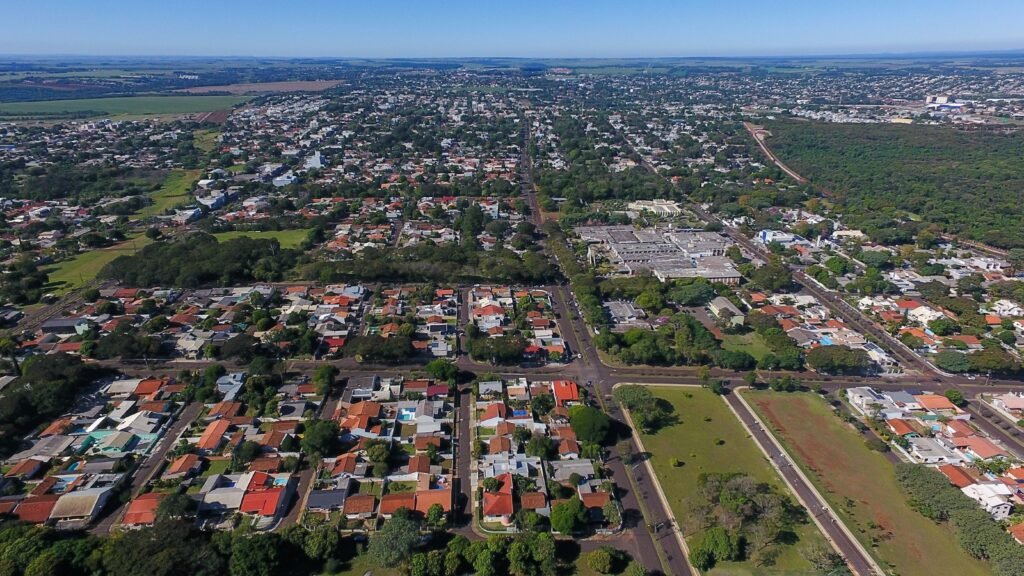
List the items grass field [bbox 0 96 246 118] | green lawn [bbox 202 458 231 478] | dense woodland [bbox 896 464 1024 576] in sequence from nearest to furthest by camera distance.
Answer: dense woodland [bbox 896 464 1024 576] < green lawn [bbox 202 458 231 478] < grass field [bbox 0 96 246 118]

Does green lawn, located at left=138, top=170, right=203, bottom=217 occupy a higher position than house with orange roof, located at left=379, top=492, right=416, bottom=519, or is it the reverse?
green lawn, located at left=138, top=170, right=203, bottom=217

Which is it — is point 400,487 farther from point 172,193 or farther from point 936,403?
point 172,193

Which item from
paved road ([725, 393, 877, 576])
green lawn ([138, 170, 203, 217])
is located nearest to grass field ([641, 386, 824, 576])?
paved road ([725, 393, 877, 576])

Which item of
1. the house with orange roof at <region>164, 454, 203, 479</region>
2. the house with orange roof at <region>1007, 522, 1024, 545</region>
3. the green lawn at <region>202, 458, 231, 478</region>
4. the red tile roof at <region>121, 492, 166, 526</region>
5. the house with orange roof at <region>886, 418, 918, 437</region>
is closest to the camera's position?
the house with orange roof at <region>1007, 522, 1024, 545</region>

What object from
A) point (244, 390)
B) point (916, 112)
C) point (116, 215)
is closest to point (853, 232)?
point (244, 390)

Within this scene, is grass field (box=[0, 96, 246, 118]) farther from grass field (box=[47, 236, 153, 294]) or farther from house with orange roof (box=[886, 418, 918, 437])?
house with orange roof (box=[886, 418, 918, 437])

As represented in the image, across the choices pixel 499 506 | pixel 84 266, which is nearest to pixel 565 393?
pixel 499 506

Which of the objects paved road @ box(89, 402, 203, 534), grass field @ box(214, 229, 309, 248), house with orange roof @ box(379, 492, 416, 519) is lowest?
paved road @ box(89, 402, 203, 534)
